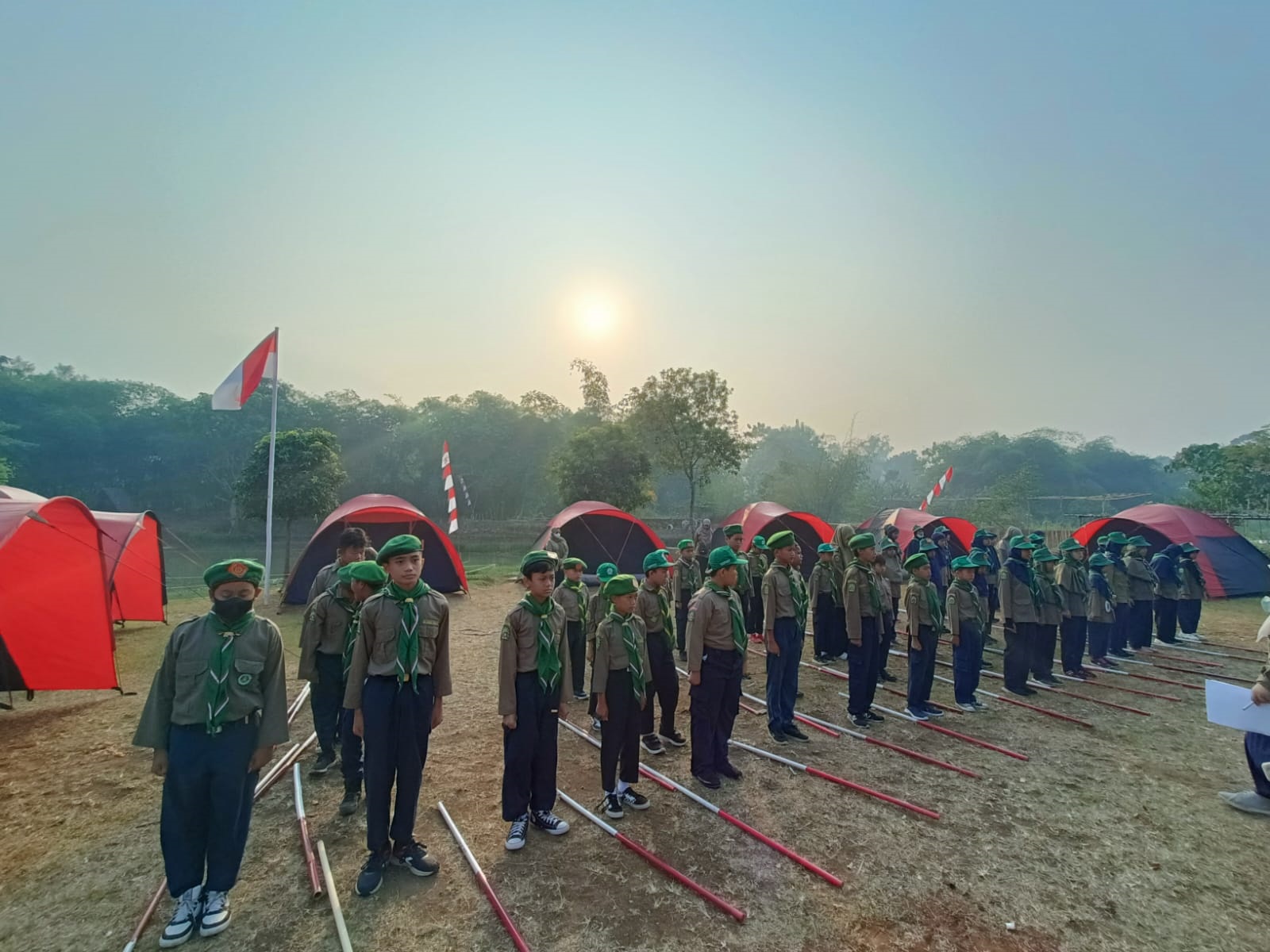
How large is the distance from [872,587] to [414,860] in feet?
17.2

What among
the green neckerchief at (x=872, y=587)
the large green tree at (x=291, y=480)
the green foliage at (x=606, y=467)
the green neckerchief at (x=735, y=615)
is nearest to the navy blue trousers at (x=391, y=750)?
the green neckerchief at (x=735, y=615)

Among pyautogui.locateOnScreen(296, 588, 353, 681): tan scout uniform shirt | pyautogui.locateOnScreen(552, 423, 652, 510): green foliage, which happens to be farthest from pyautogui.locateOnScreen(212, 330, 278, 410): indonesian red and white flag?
pyautogui.locateOnScreen(552, 423, 652, 510): green foliage

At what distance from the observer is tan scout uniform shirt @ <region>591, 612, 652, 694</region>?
15.4 feet

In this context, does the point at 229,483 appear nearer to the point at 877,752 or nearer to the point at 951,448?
the point at 877,752

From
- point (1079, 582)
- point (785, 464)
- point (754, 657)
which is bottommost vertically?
point (754, 657)

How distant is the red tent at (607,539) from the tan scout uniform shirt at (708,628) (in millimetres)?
12824

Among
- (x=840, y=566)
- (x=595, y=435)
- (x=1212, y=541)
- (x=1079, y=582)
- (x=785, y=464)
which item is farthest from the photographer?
(x=785, y=464)

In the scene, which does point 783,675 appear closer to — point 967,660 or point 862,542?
Result: point 862,542

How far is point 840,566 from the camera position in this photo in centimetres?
940

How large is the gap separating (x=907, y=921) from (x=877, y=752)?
256 cm

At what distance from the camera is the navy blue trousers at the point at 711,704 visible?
5246 mm

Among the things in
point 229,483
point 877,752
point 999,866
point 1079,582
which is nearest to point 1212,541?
point 1079,582

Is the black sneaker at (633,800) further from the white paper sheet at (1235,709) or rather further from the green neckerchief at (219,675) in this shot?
the white paper sheet at (1235,709)

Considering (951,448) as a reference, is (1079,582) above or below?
below
